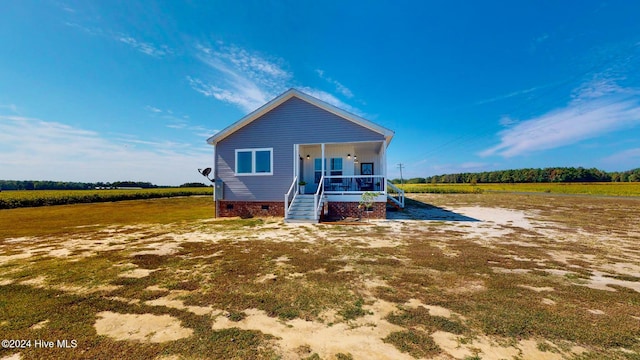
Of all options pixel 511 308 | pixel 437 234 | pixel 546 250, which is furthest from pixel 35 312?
pixel 546 250

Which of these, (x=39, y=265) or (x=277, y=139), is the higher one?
(x=277, y=139)

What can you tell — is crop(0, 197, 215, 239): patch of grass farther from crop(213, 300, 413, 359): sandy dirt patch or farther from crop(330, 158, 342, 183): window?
crop(213, 300, 413, 359): sandy dirt patch

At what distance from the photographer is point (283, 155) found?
11711 millimetres

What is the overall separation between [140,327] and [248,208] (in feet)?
30.6

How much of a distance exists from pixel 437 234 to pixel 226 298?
6814 mm

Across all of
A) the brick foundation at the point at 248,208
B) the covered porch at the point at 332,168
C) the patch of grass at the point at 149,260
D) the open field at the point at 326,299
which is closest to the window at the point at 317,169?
the covered porch at the point at 332,168

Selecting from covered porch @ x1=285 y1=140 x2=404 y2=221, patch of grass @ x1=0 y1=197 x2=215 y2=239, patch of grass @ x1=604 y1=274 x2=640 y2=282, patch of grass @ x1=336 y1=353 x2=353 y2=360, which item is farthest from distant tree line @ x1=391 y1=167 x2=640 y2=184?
patch of grass @ x1=336 y1=353 x2=353 y2=360

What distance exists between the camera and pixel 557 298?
336cm

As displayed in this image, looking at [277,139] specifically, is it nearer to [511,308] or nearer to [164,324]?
[164,324]

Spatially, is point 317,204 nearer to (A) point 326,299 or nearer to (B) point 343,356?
(A) point 326,299

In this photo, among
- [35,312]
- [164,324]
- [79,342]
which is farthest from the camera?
[35,312]

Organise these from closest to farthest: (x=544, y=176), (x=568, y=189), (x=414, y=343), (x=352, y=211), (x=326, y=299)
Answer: (x=414, y=343)
(x=326, y=299)
(x=352, y=211)
(x=568, y=189)
(x=544, y=176)

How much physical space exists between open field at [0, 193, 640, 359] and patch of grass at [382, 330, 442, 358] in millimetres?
15

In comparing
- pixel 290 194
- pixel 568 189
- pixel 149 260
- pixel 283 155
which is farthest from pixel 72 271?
pixel 568 189
